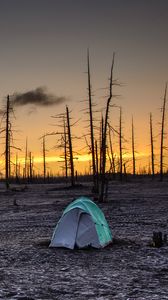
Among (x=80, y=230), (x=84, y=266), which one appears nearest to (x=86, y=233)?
(x=80, y=230)

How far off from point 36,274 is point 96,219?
4.11 m

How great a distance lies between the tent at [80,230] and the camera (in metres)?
14.4

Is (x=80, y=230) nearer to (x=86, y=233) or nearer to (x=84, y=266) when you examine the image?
(x=86, y=233)

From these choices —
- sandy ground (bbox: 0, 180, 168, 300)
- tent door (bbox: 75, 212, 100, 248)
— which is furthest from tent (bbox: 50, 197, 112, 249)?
sandy ground (bbox: 0, 180, 168, 300)

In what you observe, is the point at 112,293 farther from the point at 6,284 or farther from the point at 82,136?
the point at 82,136

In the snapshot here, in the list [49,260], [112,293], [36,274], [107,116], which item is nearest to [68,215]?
[49,260]

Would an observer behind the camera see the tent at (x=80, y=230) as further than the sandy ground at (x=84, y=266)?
Yes

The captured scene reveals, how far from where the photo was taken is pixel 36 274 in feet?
36.4

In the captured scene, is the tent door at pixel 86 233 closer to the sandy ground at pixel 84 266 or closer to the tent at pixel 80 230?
the tent at pixel 80 230

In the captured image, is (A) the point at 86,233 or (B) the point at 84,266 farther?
(A) the point at 86,233

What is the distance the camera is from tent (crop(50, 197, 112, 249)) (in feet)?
47.3

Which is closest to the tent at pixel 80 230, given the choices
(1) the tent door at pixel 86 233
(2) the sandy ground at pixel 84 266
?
(1) the tent door at pixel 86 233

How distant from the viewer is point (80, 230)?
14.6 metres

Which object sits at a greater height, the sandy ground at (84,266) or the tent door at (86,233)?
the tent door at (86,233)
